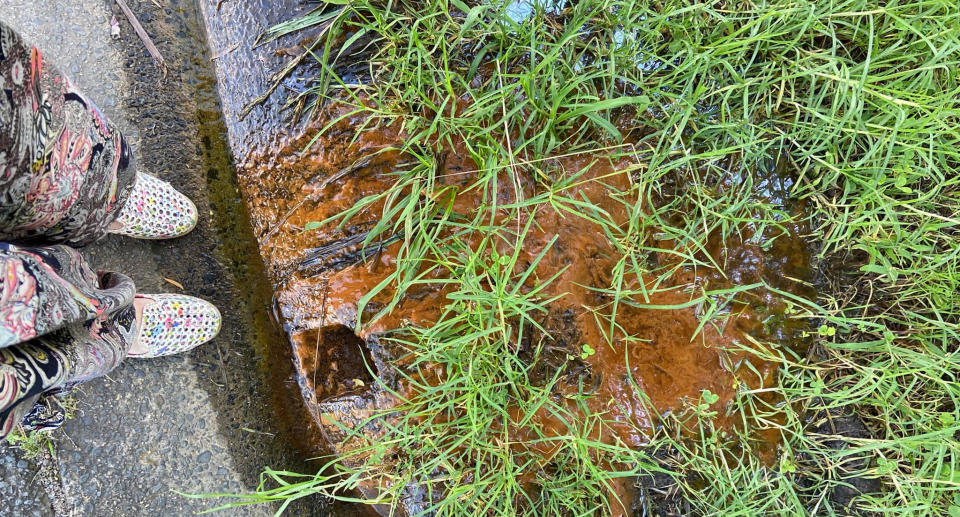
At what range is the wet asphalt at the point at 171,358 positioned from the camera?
64.9 inches

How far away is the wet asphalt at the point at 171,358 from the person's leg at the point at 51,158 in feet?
1.76

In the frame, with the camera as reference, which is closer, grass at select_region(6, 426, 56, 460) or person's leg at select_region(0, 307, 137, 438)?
person's leg at select_region(0, 307, 137, 438)

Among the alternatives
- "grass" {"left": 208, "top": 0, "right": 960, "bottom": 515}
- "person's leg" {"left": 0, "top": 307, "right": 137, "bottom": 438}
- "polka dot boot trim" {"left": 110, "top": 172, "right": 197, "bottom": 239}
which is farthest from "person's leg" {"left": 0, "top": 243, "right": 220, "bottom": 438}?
"grass" {"left": 208, "top": 0, "right": 960, "bottom": 515}

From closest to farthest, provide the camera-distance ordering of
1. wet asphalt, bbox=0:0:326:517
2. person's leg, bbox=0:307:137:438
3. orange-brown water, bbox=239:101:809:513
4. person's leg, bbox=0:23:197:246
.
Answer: person's leg, bbox=0:23:197:246 < person's leg, bbox=0:307:137:438 < orange-brown water, bbox=239:101:809:513 < wet asphalt, bbox=0:0:326:517

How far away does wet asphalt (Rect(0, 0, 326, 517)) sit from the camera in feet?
5.41

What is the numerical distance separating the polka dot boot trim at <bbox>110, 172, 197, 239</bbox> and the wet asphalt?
0.27 ft

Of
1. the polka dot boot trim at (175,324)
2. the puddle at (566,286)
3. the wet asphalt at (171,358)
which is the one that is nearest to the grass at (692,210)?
the puddle at (566,286)

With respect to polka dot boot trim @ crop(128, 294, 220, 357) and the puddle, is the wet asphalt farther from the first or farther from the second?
the puddle

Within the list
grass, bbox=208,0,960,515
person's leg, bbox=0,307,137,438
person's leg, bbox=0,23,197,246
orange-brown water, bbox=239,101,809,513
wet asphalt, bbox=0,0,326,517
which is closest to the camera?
person's leg, bbox=0,23,197,246

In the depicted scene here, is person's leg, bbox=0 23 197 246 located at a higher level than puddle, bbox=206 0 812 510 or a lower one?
higher

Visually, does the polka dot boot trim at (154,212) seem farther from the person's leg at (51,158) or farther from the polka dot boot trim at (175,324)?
the person's leg at (51,158)

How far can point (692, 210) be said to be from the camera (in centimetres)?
154

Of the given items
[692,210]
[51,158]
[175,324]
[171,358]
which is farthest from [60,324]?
[692,210]

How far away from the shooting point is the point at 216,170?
1844mm
